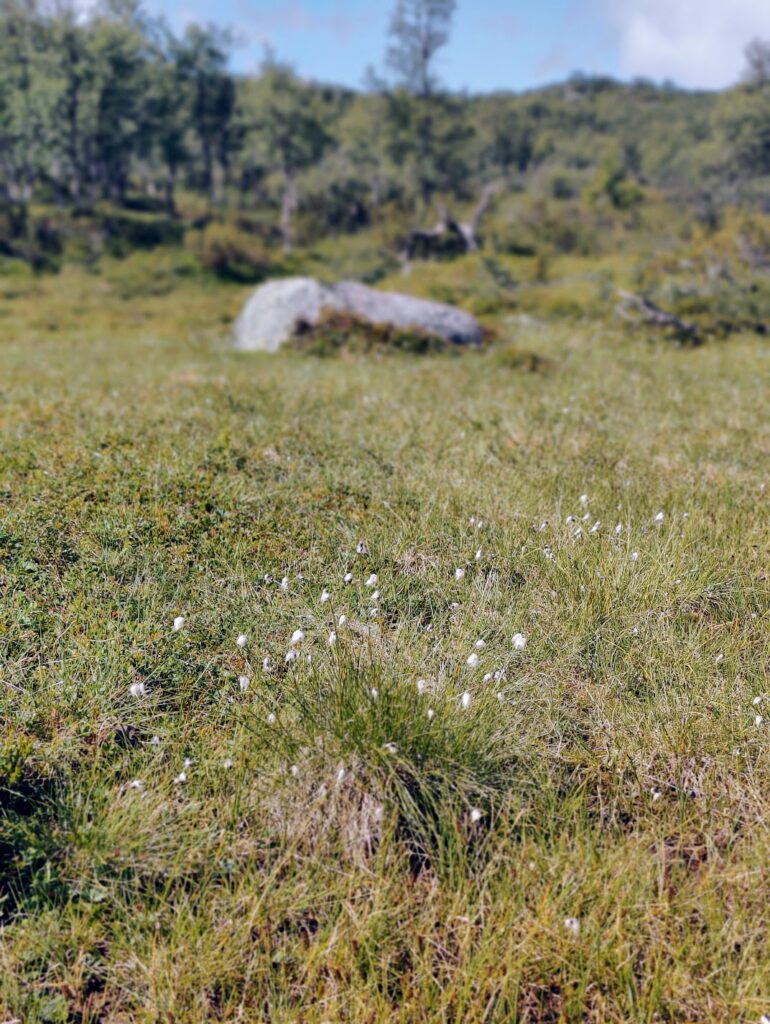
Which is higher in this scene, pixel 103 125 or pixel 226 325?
pixel 103 125

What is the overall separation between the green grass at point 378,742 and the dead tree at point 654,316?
13.2 meters

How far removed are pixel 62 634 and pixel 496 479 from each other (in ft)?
13.6

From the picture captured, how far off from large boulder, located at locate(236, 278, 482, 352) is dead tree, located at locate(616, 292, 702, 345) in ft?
14.6

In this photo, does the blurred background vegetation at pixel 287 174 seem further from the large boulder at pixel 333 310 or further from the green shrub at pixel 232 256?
the large boulder at pixel 333 310

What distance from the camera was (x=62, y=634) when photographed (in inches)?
167

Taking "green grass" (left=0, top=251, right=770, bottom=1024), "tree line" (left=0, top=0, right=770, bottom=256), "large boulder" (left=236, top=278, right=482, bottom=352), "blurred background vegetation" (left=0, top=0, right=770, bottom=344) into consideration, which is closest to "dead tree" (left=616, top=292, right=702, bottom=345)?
"large boulder" (left=236, top=278, right=482, bottom=352)

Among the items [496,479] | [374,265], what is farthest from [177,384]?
[374,265]

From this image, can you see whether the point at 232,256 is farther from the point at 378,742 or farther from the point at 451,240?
the point at 378,742

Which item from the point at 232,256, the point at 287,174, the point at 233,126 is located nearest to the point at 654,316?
the point at 232,256

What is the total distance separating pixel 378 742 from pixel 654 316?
19089 mm

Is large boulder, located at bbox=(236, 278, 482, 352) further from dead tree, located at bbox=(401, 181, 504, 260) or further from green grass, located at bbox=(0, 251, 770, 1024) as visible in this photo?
dead tree, located at bbox=(401, 181, 504, 260)

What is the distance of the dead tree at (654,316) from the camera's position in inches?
740

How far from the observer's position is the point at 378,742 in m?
3.36

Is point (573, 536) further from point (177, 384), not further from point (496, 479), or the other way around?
A: point (177, 384)
